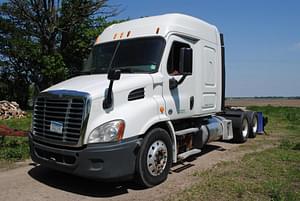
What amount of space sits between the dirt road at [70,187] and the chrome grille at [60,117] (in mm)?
900

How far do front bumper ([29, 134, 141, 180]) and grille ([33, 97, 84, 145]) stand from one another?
23 centimetres

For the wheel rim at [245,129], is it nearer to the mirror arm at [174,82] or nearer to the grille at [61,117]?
the mirror arm at [174,82]

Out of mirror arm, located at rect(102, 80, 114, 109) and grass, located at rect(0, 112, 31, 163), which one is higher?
mirror arm, located at rect(102, 80, 114, 109)

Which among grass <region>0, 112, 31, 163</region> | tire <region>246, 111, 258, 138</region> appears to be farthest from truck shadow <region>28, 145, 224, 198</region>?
tire <region>246, 111, 258, 138</region>

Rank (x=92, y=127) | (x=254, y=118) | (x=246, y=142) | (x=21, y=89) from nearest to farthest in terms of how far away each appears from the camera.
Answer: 1. (x=92, y=127)
2. (x=246, y=142)
3. (x=254, y=118)
4. (x=21, y=89)

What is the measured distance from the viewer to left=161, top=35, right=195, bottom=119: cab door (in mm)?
6668

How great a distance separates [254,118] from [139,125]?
27.2 ft

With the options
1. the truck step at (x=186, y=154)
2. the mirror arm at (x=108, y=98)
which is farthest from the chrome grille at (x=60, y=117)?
the truck step at (x=186, y=154)

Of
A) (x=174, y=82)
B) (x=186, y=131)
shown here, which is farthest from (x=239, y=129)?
(x=174, y=82)

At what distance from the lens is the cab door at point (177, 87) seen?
6668 millimetres

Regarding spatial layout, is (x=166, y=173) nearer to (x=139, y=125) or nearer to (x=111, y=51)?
(x=139, y=125)

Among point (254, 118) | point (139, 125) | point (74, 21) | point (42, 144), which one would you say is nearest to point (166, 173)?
point (139, 125)

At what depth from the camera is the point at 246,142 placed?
11820 mm

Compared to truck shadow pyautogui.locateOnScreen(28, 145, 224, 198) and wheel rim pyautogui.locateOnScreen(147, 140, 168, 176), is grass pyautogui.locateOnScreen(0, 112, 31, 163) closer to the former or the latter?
truck shadow pyautogui.locateOnScreen(28, 145, 224, 198)
